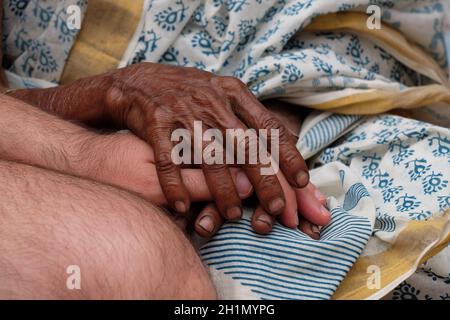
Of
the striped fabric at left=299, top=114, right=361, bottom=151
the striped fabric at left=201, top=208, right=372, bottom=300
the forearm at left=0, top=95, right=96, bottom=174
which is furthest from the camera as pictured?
the striped fabric at left=299, top=114, right=361, bottom=151

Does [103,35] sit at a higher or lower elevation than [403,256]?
higher

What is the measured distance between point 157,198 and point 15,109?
23 cm

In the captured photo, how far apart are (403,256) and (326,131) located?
0.81 feet

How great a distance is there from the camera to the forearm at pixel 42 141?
0.75 m

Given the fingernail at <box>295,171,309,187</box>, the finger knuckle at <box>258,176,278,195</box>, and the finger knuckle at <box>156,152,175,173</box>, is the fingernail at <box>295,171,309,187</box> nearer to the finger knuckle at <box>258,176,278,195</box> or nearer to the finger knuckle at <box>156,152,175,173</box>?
the finger knuckle at <box>258,176,278,195</box>

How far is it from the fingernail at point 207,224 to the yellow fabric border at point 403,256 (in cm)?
14

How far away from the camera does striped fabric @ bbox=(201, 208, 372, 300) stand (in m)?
0.65

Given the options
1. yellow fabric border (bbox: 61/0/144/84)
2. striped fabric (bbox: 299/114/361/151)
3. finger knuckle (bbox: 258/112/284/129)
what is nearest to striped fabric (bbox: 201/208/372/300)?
finger knuckle (bbox: 258/112/284/129)

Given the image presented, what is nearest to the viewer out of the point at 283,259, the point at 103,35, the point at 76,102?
the point at 283,259

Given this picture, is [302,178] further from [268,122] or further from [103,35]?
[103,35]

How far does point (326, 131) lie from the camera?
0.90 m

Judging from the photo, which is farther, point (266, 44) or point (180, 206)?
point (266, 44)

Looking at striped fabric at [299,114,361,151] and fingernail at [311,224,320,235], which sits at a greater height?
striped fabric at [299,114,361,151]

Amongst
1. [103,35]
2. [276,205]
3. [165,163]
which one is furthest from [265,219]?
[103,35]
